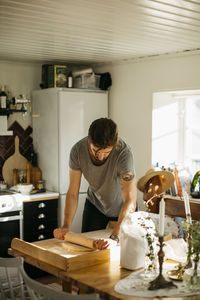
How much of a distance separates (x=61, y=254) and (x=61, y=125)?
103 inches

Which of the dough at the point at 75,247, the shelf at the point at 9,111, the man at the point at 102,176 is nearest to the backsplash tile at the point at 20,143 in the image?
the shelf at the point at 9,111

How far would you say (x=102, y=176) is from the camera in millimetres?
3014

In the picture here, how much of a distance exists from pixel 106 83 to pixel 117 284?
11.4 feet

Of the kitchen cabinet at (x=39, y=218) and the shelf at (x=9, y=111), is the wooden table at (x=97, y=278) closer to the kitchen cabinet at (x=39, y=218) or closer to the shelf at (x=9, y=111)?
the kitchen cabinet at (x=39, y=218)

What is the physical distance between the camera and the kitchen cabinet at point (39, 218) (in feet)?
14.9

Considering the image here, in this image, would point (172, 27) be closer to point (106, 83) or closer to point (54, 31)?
point (54, 31)

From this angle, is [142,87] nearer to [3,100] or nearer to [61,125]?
[61,125]

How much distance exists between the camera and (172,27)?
3191mm

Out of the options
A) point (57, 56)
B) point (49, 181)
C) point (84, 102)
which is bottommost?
point (49, 181)

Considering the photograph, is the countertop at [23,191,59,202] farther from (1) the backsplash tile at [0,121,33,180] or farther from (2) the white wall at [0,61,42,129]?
(2) the white wall at [0,61,42,129]

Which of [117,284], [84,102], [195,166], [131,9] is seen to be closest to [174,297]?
[117,284]

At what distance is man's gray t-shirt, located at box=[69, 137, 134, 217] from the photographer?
289 centimetres

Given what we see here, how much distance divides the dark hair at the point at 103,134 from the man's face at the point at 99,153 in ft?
0.20

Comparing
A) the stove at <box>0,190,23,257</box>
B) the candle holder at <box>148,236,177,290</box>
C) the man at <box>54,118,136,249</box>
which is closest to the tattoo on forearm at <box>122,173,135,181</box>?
the man at <box>54,118,136,249</box>
